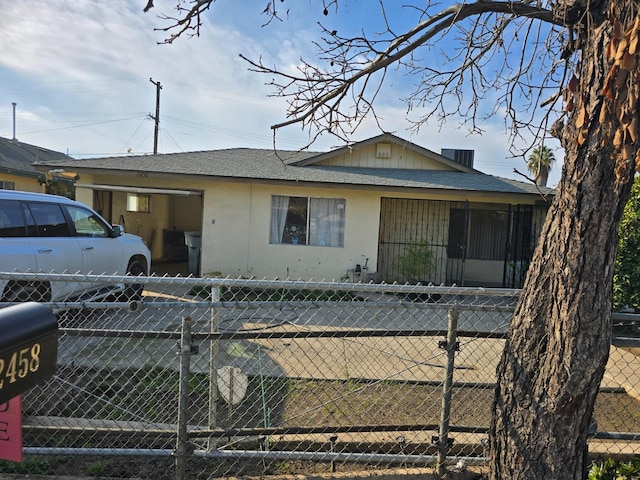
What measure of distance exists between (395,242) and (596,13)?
10483mm

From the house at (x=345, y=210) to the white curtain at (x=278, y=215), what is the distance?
0.09 feet

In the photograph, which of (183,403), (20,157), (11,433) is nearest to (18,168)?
(20,157)

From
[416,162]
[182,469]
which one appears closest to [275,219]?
[416,162]

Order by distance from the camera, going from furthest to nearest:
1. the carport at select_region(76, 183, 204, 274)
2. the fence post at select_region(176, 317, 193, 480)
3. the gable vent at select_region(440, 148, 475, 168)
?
the gable vent at select_region(440, 148, 475, 168)
the carport at select_region(76, 183, 204, 274)
the fence post at select_region(176, 317, 193, 480)

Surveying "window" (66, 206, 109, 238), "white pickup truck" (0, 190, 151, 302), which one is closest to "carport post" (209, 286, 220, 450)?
"white pickup truck" (0, 190, 151, 302)

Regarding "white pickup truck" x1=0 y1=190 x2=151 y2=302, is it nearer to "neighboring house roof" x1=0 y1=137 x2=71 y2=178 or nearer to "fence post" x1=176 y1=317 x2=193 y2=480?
"fence post" x1=176 y1=317 x2=193 y2=480

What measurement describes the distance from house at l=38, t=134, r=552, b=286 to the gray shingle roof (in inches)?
1.2

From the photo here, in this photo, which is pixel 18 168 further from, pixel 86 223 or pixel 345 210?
pixel 345 210

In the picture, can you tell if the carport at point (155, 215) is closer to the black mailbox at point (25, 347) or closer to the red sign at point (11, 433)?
the red sign at point (11, 433)

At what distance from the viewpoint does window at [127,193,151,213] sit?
14.1 m

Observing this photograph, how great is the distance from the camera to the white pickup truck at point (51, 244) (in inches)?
220

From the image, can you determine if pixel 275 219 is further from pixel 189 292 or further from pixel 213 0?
pixel 213 0

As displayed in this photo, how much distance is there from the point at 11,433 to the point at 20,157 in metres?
25.0

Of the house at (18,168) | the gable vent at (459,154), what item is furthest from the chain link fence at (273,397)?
the house at (18,168)
